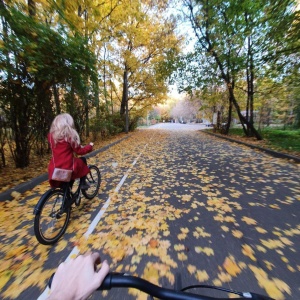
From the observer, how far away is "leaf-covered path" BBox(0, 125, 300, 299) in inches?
88.7

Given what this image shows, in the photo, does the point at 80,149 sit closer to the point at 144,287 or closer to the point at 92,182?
the point at 92,182

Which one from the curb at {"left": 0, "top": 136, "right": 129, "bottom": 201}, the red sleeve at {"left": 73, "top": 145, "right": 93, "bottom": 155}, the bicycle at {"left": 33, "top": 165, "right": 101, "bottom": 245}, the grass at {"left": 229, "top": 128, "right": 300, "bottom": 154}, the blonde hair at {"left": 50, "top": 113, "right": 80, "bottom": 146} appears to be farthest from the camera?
the grass at {"left": 229, "top": 128, "right": 300, "bottom": 154}

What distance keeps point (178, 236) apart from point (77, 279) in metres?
2.42

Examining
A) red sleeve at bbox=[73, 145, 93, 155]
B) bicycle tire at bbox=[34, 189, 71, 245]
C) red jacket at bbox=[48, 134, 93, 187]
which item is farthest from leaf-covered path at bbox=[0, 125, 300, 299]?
red sleeve at bbox=[73, 145, 93, 155]

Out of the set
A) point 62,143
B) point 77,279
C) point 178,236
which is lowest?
point 178,236

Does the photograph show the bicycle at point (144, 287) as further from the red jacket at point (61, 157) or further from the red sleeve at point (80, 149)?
the red sleeve at point (80, 149)

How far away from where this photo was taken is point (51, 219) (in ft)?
10.4

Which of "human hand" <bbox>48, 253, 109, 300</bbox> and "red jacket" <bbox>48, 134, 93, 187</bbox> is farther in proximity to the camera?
"red jacket" <bbox>48, 134, 93, 187</bbox>

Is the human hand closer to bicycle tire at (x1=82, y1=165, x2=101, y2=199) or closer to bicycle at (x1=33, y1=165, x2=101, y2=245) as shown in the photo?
bicycle at (x1=33, y1=165, x2=101, y2=245)

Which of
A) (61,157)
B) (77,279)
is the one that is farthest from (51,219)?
(77,279)

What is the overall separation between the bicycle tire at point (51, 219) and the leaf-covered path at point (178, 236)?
14 centimetres

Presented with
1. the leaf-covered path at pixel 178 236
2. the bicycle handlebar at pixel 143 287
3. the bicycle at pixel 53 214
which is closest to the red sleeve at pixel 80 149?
the bicycle at pixel 53 214

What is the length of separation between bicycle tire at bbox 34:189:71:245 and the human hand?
2293 mm

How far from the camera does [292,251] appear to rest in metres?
2.64
